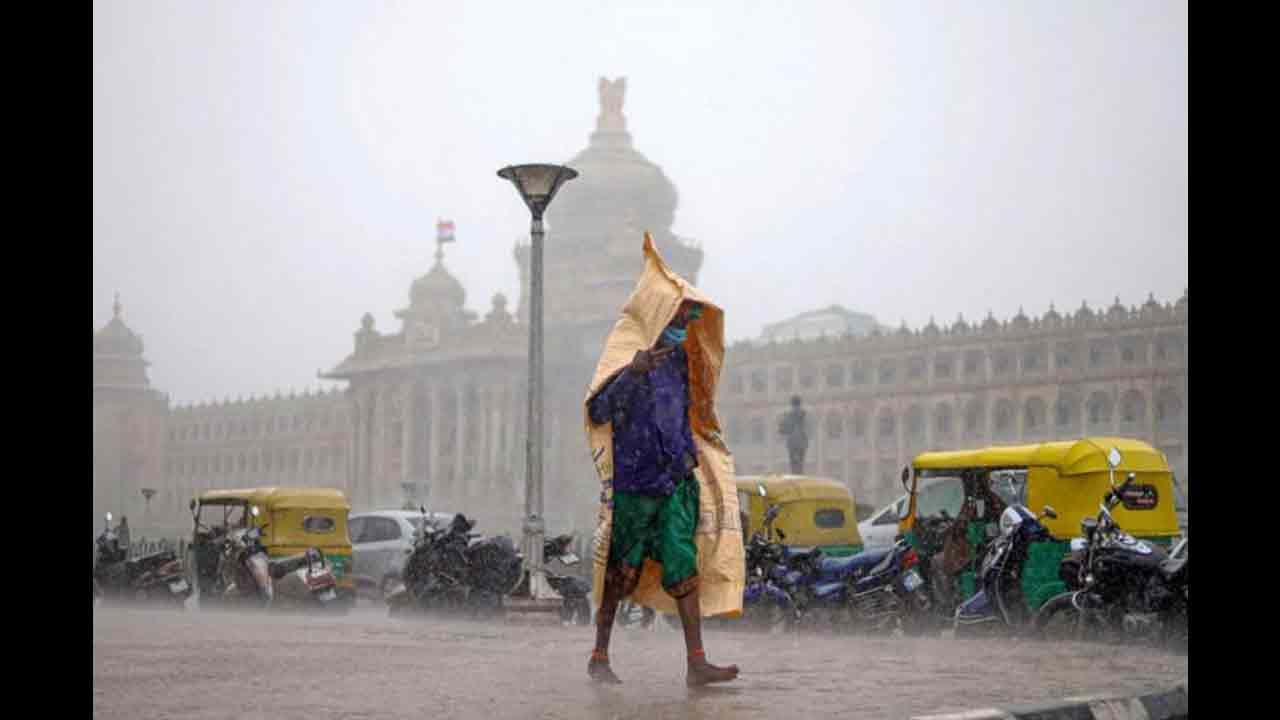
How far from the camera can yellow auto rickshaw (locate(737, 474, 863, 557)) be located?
15078 millimetres

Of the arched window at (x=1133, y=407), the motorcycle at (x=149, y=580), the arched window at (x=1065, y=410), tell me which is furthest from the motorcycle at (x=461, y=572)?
the arched window at (x=1065, y=410)

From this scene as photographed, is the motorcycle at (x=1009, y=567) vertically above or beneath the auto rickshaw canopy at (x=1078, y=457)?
beneath

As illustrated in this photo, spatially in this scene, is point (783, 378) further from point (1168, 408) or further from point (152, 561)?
point (152, 561)

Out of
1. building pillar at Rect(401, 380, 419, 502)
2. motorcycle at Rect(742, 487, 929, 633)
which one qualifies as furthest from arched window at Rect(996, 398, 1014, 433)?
motorcycle at Rect(742, 487, 929, 633)

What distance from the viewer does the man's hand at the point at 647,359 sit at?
243 inches


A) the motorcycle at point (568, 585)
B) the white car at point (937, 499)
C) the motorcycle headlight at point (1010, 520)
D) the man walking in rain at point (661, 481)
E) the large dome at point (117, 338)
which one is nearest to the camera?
the man walking in rain at point (661, 481)

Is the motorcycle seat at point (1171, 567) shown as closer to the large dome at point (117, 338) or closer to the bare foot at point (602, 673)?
the bare foot at point (602, 673)

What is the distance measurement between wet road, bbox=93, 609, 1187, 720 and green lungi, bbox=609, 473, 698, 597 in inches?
18.1

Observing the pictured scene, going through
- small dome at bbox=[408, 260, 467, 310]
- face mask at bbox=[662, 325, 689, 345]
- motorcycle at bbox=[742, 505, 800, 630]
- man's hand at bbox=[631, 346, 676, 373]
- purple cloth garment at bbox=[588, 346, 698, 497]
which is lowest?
motorcycle at bbox=[742, 505, 800, 630]

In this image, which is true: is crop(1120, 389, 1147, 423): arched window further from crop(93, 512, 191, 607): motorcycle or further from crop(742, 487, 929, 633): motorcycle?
crop(742, 487, 929, 633): motorcycle

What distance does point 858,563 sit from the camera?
11.9 m

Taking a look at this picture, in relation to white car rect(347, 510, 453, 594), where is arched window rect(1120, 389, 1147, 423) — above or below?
above

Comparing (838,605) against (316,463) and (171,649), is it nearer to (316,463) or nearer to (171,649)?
(171,649)

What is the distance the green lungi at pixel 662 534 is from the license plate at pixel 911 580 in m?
5.39
